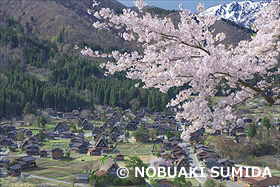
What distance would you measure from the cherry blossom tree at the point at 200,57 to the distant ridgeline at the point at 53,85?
146 ft

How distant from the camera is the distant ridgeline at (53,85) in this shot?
169 feet

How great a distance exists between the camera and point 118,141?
34000 millimetres

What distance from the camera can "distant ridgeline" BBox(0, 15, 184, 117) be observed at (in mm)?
51656

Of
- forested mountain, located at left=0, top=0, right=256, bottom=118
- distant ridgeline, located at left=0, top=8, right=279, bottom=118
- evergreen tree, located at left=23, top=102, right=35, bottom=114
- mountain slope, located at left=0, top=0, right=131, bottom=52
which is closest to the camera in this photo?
evergreen tree, located at left=23, top=102, right=35, bottom=114

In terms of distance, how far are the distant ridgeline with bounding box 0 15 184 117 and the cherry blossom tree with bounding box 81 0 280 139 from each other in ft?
146

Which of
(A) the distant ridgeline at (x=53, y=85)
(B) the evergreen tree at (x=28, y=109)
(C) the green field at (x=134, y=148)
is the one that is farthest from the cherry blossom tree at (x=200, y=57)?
(A) the distant ridgeline at (x=53, y=85)

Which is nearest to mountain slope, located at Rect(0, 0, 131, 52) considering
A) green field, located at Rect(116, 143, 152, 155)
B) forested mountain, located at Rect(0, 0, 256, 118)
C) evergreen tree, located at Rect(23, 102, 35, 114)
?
forested mountain, located at Rect(0, 0, 256, 118)

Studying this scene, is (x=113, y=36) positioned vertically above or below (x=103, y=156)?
above

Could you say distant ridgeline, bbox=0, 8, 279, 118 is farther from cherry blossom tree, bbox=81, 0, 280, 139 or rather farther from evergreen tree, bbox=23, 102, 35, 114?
cherry blossom tree, bbox=81, 0, 280, 139

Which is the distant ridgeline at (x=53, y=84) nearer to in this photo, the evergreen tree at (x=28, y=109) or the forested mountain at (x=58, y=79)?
the forested mountain at (x=58, y=79)

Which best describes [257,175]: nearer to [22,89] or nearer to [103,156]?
[103,156]

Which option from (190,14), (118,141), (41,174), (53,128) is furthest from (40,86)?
(190,14)

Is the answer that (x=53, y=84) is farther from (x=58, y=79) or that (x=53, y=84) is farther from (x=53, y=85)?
(x=58, y=79)

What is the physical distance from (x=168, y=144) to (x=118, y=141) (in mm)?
6795
